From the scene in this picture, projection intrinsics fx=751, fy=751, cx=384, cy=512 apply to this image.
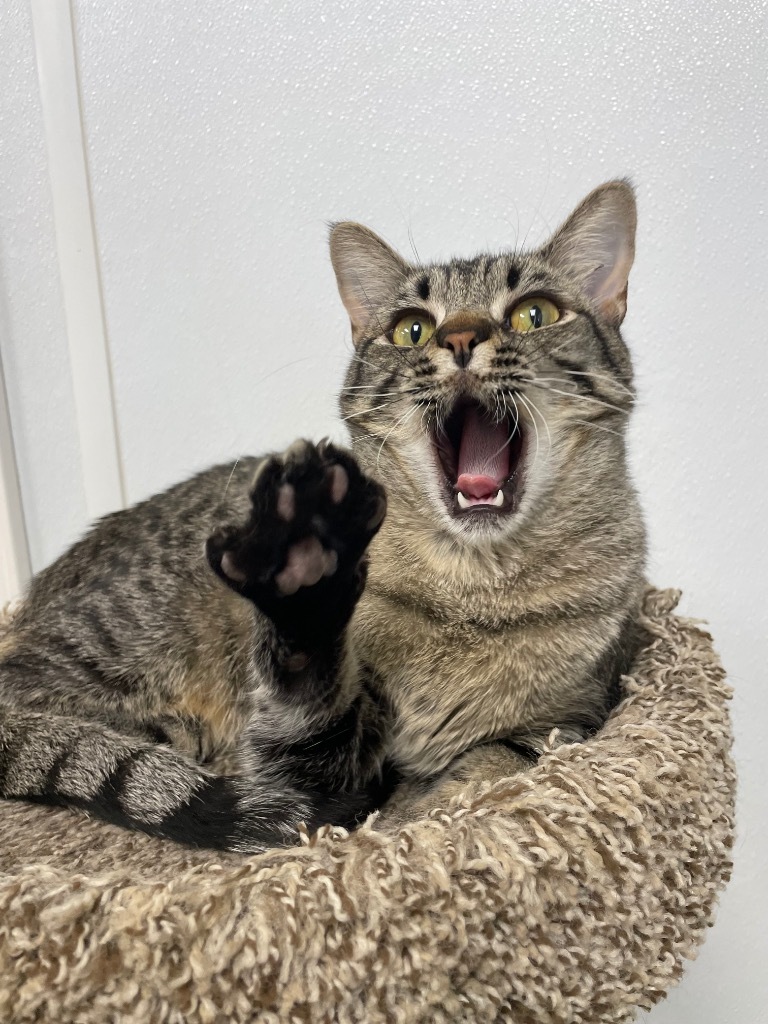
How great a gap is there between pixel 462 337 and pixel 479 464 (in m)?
0.16

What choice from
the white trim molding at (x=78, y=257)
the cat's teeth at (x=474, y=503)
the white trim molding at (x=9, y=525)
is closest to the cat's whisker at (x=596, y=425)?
the cat's teeth at (x=474, y=503)

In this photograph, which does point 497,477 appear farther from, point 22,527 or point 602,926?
point 22,527

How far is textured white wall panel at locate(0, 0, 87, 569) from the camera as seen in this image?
5.18ft

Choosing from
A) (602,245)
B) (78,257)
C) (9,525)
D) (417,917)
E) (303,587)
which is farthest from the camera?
(9,525)

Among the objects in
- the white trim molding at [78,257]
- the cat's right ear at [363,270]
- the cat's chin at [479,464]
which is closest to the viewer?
the cat's chin at [479,464]

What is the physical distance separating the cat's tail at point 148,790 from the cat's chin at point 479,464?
14.2 inches

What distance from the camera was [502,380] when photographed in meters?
0.83

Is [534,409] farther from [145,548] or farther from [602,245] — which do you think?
[145,548]

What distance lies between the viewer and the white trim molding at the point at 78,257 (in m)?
1.52

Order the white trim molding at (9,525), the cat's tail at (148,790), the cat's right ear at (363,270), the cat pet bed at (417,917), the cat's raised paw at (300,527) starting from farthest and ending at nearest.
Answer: the white trim molding at (9,525) → the cat's right ear at (363,270) → the cat's tail at (148,790) → the cat's raised paw at (300,527) → the cat pet bed at (417,917)

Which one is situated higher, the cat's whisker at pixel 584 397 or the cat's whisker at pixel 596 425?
the cat's whisker at pixel 584 397

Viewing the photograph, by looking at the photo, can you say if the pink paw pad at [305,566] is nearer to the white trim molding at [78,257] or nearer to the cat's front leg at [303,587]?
the cat's front leg at [303,587]

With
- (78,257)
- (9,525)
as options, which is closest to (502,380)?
(78,257)

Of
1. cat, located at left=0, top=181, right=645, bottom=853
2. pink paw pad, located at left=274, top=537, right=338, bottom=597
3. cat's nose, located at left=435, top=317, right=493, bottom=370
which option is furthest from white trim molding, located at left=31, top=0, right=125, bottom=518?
pink paw pad, located at left=274, top=537, right=338, bottom=597
